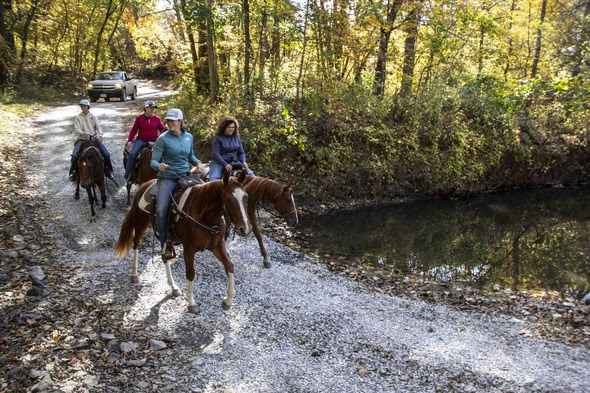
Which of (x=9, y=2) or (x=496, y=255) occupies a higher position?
(x=9, y=2)

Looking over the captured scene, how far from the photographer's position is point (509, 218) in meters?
15.9

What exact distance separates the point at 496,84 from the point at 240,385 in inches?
793

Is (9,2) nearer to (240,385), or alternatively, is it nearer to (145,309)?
(145,309)

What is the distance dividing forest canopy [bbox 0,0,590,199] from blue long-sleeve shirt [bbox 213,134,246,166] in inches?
208

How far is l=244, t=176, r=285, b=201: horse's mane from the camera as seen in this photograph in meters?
8.47

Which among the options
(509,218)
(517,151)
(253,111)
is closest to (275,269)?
(253,111)

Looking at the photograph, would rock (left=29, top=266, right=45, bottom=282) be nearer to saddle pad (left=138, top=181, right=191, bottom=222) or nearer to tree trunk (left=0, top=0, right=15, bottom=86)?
saddle pad (left=138, top=181, right=191, bottom=222)

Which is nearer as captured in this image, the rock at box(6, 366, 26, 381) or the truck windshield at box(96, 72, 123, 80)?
the rock at box(6, 366, 26, 381)

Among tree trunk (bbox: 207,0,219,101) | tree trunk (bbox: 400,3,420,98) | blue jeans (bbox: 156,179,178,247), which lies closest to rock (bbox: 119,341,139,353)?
blue jeans (bbox: 156,179,178,247)

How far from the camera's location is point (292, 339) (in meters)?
6.45

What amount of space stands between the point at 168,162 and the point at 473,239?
34.9 feet

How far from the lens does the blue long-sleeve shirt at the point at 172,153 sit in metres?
6.91

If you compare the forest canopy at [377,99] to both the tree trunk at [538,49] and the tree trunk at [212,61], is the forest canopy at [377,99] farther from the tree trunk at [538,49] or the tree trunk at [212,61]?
the tree trunk at [538,49]

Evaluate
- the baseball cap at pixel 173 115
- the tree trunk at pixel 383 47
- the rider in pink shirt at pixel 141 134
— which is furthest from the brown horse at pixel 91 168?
the tree trunk at pixel 383 47
